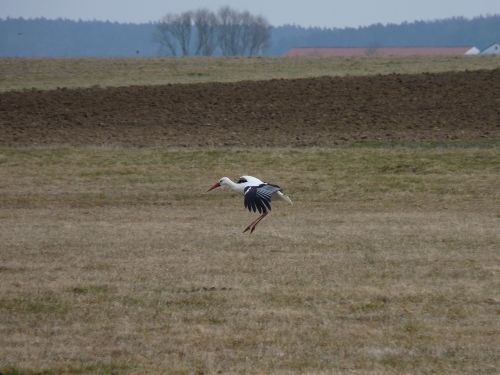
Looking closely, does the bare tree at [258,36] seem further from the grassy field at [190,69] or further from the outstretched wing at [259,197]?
the outstretched wing at [259,197]

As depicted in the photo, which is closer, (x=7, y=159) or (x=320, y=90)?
(x=7, y=159)

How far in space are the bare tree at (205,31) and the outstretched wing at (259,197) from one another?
133925 millimetres

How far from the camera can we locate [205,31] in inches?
5876

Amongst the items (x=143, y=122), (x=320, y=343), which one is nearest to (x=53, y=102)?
(x=143, y=122)

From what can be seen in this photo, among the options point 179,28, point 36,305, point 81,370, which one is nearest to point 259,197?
point 36,305

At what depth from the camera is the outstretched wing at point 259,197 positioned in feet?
39.0

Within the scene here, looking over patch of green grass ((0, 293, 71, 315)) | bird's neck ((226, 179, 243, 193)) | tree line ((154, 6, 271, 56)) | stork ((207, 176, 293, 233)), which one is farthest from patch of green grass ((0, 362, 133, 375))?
tree line ((154, 6, 271, 56))

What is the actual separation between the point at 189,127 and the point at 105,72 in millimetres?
17339

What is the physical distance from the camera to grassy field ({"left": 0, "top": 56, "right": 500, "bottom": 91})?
134 feet

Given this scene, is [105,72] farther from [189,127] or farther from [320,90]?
[189,127]

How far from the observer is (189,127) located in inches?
1128

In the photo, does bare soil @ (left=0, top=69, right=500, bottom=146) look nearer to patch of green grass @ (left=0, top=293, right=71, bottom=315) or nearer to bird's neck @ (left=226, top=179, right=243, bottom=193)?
bird's neck @ (left=226, top=179, right=243, bottom=193)

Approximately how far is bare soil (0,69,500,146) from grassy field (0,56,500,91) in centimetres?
566

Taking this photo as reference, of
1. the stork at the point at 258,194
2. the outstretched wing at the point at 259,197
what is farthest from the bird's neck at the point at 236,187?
the outstretched wing at the point at 259,197
